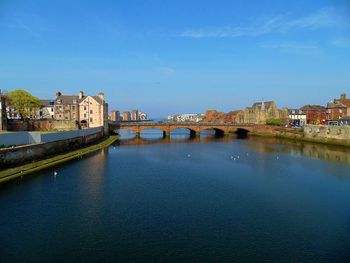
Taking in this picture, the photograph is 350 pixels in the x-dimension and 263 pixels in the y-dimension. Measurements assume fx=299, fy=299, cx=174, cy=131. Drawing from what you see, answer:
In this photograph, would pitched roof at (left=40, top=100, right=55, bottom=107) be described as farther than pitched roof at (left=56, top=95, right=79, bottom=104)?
Yes

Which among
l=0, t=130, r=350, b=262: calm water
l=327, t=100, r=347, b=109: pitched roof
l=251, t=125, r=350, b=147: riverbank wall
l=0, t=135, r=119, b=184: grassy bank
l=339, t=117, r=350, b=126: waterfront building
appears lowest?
l=0, t=130, r=350, b=262: calm water

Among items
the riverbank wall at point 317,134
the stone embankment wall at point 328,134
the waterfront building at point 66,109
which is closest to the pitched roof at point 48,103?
the waterfront building at point 66,109

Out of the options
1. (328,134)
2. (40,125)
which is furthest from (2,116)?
(328,134)

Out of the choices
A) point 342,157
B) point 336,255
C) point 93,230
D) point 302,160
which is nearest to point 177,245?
point 93,230

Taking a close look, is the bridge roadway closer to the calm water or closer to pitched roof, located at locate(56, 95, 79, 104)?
pitched roof, located at locate(56, 95, 79, 104)

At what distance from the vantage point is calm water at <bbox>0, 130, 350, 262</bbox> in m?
22.2

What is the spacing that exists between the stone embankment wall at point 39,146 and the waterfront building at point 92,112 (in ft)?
107

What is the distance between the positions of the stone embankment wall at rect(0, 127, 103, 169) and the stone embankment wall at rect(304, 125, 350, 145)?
7509cm

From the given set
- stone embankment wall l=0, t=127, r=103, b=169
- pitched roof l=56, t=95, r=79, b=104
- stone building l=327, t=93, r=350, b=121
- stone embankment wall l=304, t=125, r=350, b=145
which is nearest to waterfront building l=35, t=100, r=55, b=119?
pitched roof l=56, t=95, r=79, b=104

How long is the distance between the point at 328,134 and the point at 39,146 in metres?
86.2

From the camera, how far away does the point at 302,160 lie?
65.9m

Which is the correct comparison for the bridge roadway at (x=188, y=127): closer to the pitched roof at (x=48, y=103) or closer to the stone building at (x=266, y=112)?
the stone building at (x=266, y=112)

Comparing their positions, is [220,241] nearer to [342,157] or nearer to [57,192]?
[57,192]

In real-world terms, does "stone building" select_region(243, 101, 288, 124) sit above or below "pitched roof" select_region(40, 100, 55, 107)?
below
